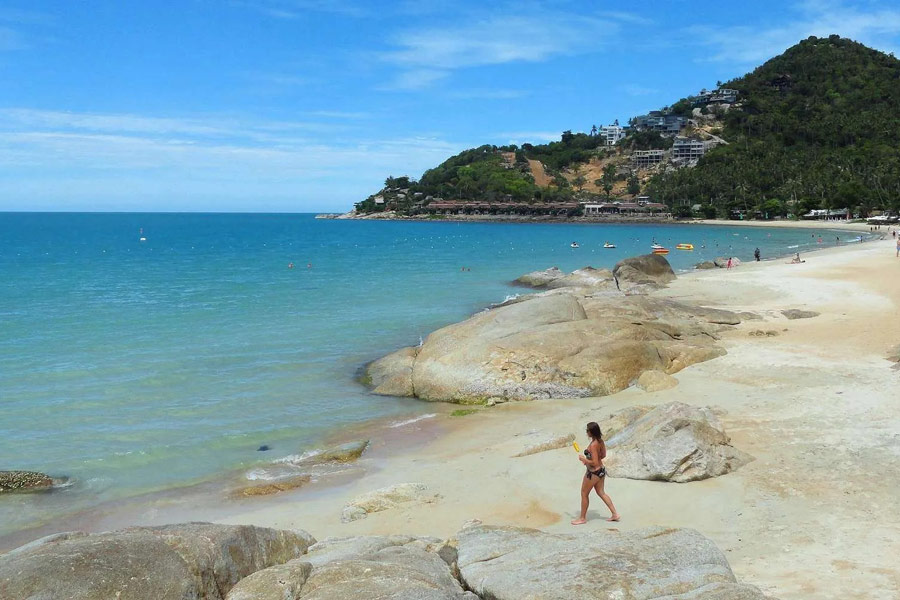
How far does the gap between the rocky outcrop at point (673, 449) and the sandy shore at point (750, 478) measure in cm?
25

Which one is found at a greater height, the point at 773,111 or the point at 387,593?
the point at 773,111

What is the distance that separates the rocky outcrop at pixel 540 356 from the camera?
57.7ft

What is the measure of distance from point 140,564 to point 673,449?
27.2 ft

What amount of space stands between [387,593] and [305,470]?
9.00m

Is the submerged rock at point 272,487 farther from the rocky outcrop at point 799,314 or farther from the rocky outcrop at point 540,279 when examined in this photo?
the rocky outcrop at point 540,279

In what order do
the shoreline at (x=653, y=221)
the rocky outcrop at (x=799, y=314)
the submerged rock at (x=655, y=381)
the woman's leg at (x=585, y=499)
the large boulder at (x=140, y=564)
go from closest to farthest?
1. the large boulder at (x=140, y=564)
2. the woman's leg at (x=585, y=499)
3. the submerged rock at (x=655, y=381)
4. the rocky outcrop at (x=799, y=314)
5. the shoreline at (x=653, y=221)

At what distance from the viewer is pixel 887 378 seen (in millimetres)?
16016

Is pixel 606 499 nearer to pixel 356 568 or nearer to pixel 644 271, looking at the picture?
pixel 356 568

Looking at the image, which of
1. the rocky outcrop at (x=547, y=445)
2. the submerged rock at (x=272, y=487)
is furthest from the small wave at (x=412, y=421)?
the rocky outcrop at (x=547, y=445)

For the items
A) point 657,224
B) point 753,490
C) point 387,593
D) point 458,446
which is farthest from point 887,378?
point 657,224

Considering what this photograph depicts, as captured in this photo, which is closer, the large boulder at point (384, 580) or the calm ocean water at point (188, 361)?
the large boulder at point (384, 580)

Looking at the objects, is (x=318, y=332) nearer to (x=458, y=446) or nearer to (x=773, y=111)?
(x=458, y=446)

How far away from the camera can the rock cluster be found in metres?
5.45

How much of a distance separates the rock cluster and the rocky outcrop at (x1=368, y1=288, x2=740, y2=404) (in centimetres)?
1035
